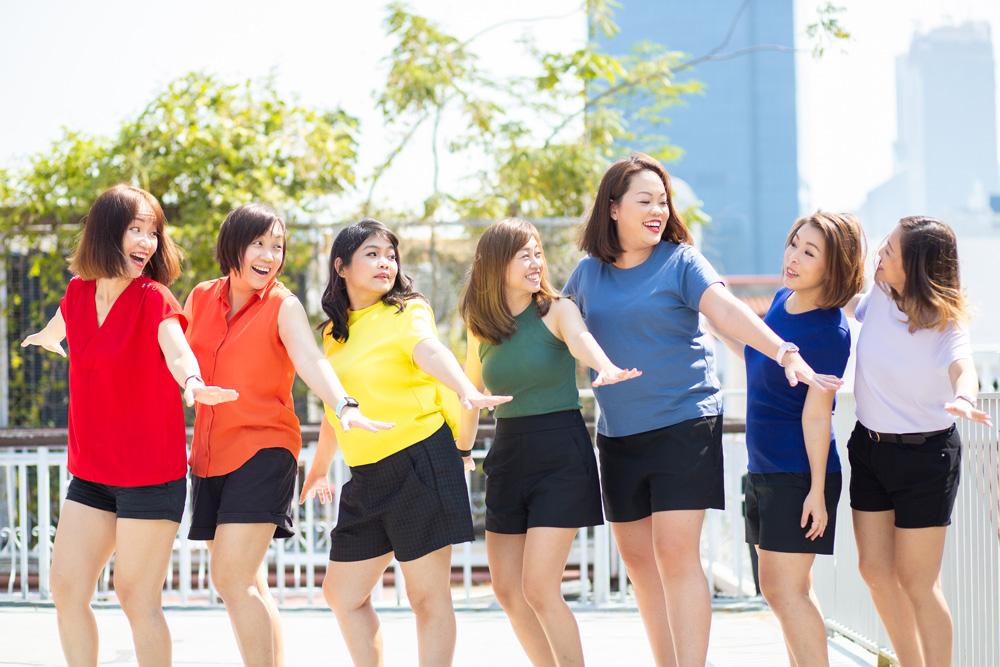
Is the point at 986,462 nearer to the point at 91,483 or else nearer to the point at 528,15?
the point at 91,483

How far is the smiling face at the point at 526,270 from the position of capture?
3.09 metres

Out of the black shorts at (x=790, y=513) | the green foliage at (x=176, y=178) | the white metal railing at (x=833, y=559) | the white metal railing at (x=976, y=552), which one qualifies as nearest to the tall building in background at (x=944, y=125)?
the green foliage at (x=176, y=178)

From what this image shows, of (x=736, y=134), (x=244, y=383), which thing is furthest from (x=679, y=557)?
(x=736, y=134)

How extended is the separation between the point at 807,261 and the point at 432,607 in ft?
4.66

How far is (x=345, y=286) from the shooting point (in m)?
3.18

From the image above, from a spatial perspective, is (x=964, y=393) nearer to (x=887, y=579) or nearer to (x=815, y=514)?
(x=815, y=514)

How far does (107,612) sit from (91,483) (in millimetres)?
2578

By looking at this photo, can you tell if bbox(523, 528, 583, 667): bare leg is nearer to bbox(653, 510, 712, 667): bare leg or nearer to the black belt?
bbox(653, 510, 712, 667): bare leg

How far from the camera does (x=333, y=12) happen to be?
9.27m

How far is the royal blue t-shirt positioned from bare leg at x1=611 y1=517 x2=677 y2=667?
15.4 inches

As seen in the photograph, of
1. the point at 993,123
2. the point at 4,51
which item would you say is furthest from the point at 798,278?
the point at 993,123

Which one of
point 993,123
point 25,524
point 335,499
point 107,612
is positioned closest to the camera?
point 107,612

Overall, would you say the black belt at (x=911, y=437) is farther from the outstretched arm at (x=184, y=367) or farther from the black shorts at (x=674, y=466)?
the outstretched arm at (x=184, y=367)

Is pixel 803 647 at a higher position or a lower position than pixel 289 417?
lower
